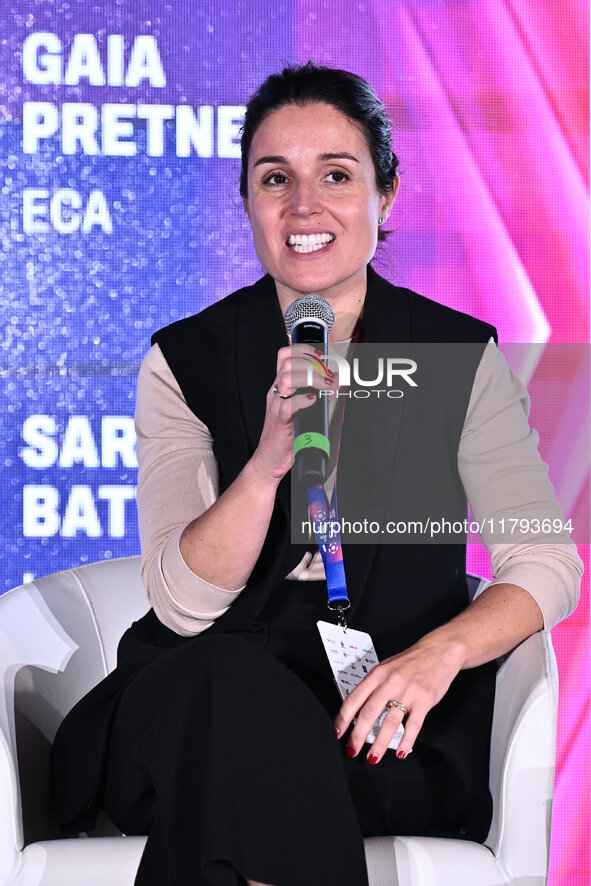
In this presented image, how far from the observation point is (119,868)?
1253 mm

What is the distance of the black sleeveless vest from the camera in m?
1.49

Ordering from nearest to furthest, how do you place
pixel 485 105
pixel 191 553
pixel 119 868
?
pixel 119 868, pixel 191 553, pixel 485 105

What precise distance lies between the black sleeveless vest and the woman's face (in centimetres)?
9

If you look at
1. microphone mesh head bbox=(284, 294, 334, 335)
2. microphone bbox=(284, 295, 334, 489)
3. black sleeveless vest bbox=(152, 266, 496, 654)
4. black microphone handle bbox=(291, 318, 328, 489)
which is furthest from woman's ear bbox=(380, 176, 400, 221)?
Result: black microphone handle bbox=(291, 318, 328, 489)

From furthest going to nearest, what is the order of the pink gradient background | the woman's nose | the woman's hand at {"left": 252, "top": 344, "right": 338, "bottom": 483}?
the pink gradient background → the woman's nose → the woman's hand at {"left": 252, "top": 344, "right": 338, "bottom": 483}

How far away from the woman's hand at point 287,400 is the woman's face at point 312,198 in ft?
1.15

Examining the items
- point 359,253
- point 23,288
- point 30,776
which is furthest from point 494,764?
point 23,288

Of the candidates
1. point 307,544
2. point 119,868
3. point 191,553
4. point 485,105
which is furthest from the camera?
point 485,105

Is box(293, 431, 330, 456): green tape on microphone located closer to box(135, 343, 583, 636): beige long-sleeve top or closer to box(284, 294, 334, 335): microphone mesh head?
box(284, 294, 334, 335): microphone mesh head

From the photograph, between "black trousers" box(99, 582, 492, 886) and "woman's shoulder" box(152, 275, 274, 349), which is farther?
"woman's shoulder" box(152, 275, 274, 349)

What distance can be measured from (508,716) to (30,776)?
61 cm

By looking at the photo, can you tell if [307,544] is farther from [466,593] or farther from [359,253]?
[359,253]

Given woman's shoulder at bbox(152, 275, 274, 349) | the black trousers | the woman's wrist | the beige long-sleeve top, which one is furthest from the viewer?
woman's shoulder at bbox(152, 275, 274, 349)

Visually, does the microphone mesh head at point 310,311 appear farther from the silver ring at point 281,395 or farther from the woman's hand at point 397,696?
the woman's hand at point 397,696
